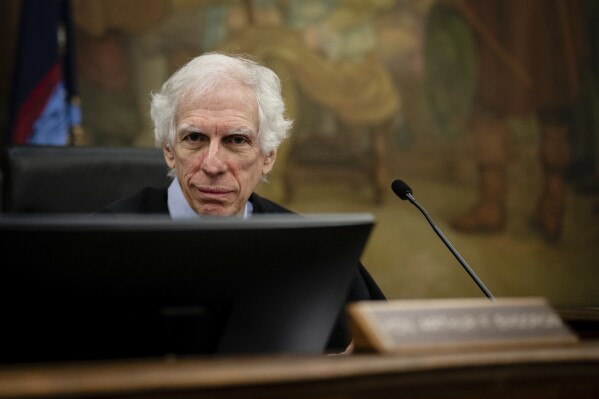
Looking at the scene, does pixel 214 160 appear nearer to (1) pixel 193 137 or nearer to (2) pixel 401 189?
(1) pixel 193 137

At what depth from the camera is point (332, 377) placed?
110cm

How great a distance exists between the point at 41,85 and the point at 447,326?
4.48m

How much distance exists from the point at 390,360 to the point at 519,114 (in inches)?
244

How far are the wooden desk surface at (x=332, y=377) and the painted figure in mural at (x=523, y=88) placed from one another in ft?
18.6

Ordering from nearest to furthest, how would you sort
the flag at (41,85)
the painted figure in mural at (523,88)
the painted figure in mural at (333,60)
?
the flag at (41,85), the painted figure in mural at (333,60), the painted figure in mural at (523,88)

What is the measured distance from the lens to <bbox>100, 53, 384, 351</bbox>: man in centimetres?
288

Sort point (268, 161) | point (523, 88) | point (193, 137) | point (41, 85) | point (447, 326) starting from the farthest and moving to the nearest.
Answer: point (523, 88) < point (41, 85) < point (268, 161) < point (193, 137) < point (447, 326)

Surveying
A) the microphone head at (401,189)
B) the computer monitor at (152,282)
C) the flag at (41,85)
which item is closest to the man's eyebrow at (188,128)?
the microphone head at (401,189)

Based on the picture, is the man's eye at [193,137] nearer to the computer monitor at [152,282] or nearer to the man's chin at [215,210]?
the man's chin at [215,210]

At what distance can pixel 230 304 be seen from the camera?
4.53 ft

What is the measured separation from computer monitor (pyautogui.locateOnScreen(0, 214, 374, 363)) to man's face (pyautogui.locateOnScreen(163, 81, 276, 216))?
149 cm

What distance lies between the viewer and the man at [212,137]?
2885 mm

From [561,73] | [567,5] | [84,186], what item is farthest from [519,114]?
[84,186]

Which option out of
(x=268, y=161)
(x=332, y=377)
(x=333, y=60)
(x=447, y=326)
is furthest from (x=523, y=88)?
(x=332, y=377)
